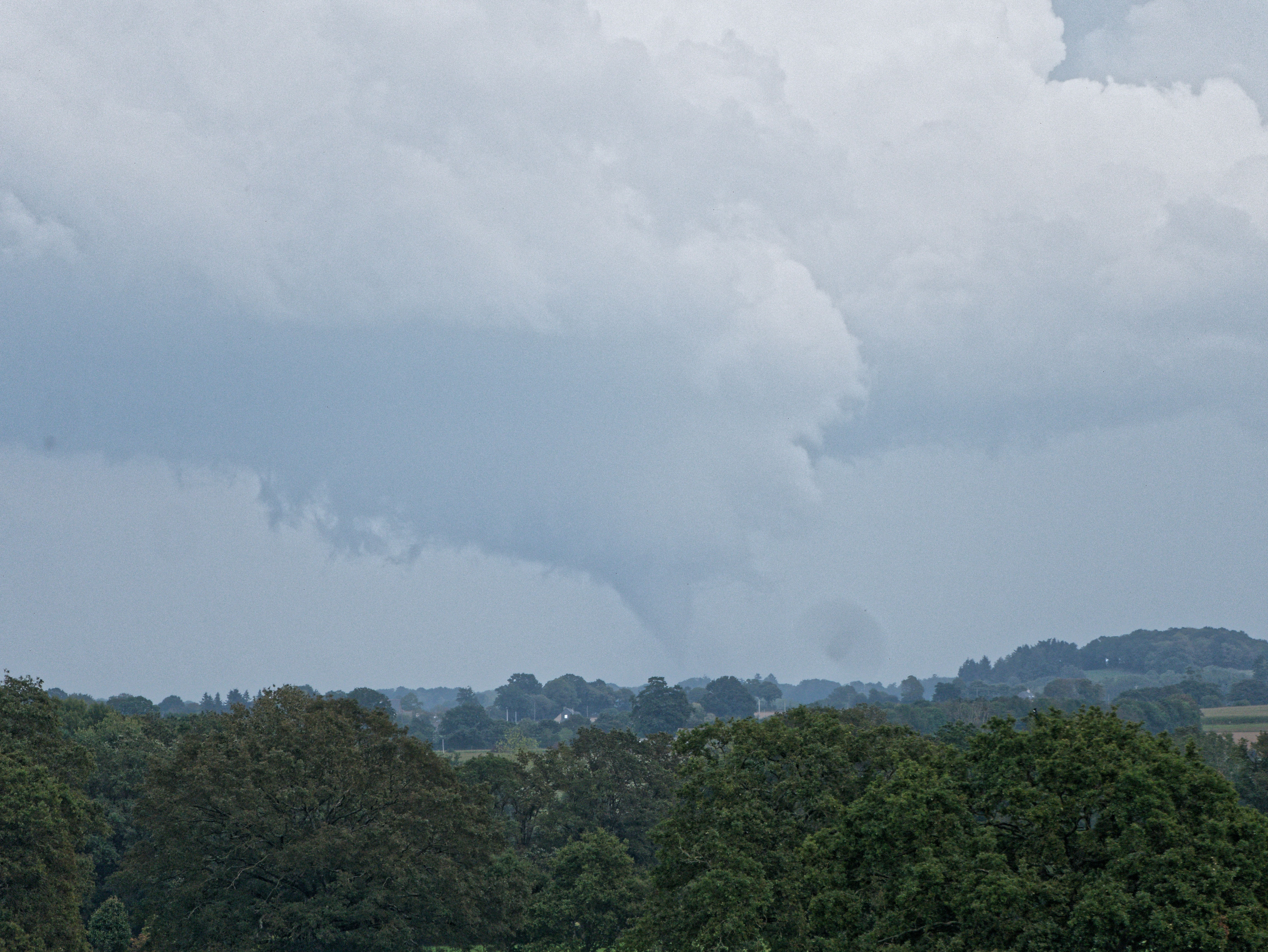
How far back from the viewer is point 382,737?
5759 cm

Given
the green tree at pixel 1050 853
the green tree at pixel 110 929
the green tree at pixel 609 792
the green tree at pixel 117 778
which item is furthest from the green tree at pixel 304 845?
the green tree at pixel 1050 853

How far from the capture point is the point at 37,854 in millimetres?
49000

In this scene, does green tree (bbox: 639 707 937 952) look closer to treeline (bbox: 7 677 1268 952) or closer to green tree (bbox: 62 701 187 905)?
treeline (bbox: 7 677 1268 952)

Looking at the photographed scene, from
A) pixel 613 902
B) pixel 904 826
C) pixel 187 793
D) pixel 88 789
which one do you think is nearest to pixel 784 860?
pixel 904 826

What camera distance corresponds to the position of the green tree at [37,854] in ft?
157

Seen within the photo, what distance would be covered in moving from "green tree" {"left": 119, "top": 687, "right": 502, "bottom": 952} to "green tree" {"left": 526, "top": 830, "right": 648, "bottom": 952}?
3301 millimetres

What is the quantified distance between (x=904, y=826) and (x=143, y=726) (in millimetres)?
77263

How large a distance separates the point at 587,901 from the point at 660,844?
15.2m

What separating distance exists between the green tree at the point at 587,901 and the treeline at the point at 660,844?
0.44 feet

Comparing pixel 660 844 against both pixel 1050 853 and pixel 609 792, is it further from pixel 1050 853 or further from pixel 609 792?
pixel 609 792

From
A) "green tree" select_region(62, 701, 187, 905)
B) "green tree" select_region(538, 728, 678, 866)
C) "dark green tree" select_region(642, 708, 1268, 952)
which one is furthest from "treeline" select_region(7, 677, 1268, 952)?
"green tree" select_region(62, 701, 187, 905)

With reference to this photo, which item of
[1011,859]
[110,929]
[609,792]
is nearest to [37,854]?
[110,929]

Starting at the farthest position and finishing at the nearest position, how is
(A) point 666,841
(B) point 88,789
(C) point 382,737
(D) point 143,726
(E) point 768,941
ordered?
(D) point 143,726, (B) point 88,789, (C) point 382,737, (A) point 666,841, (E) point 768,941

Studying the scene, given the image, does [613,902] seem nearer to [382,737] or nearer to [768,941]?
[382,737]
